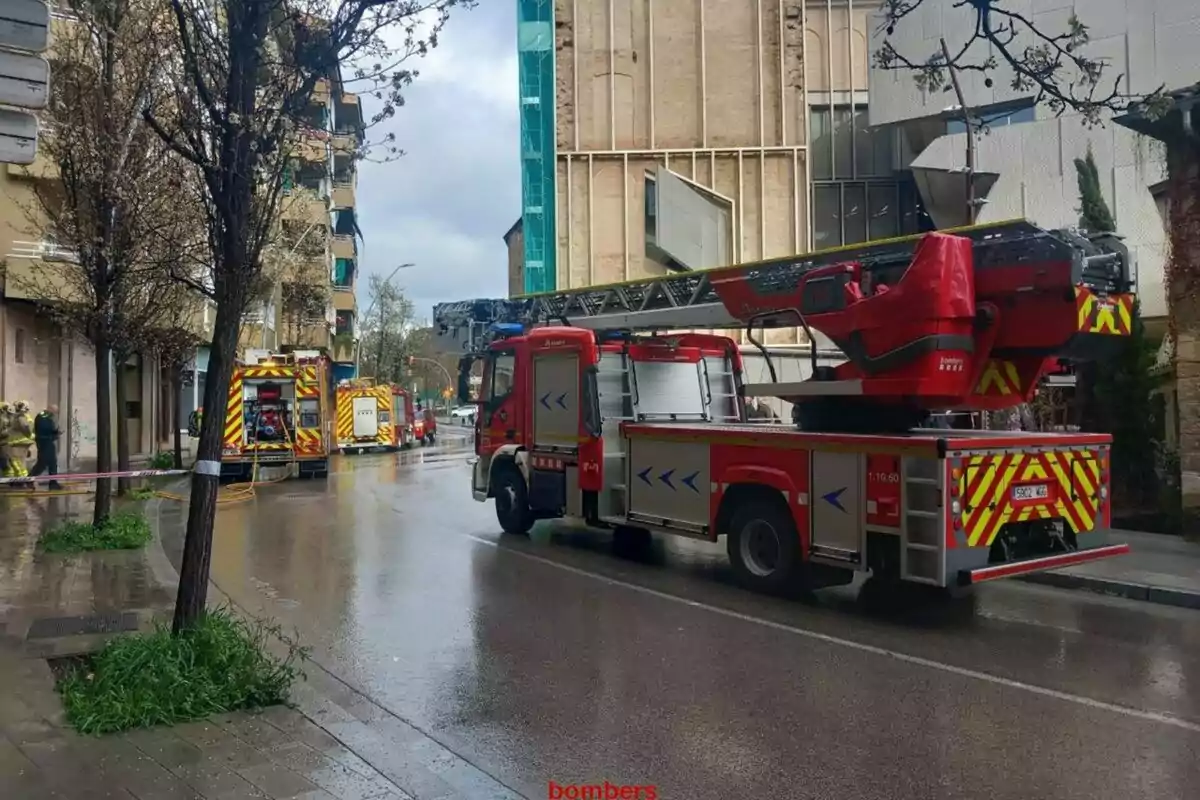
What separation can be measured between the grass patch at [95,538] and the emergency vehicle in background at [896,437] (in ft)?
17.6

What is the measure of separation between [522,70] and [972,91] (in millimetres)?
16186

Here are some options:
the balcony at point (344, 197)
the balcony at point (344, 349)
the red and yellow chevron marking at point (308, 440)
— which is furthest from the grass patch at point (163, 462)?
the balcony at point (344, 349)

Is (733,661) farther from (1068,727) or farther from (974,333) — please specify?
(974,333)

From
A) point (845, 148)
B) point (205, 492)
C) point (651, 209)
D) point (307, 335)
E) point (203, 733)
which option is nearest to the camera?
point (203, 733)

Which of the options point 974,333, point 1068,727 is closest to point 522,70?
point 974,333

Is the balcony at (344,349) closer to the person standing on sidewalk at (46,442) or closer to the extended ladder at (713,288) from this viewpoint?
the person standing on sidewalk at (46,442)

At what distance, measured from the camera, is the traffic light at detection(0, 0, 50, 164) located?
15.5ft

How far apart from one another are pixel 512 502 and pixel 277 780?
907 cm

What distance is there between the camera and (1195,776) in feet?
16.7

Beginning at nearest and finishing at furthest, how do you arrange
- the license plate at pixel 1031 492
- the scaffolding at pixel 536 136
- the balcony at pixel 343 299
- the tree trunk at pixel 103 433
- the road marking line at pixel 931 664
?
the road marking line at pixel 931 664 < the license plate at pixel 1031 492 < the tree trunk at pixel 103 433 < the scaffolding at pixel 536 136 < the balcony at pixel 343 299

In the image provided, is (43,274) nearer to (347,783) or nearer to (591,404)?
(591,404)

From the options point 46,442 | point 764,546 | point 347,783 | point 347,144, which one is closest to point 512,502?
point 764,546

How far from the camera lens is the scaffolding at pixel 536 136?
35.1 meters

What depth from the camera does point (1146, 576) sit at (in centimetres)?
1038
